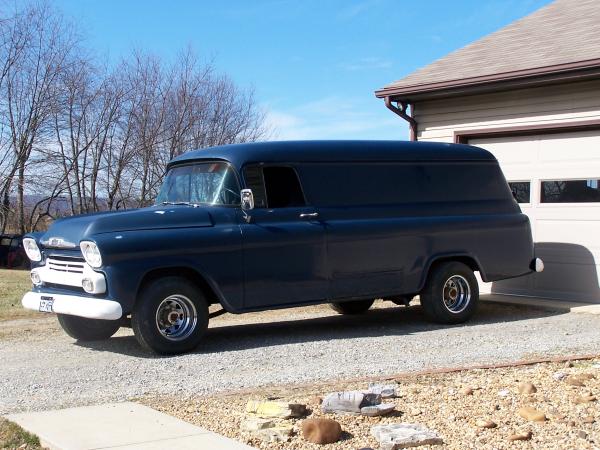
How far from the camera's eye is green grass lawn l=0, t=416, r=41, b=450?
511 cm

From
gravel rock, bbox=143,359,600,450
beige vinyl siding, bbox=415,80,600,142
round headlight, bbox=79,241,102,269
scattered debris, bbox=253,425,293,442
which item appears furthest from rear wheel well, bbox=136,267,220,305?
beige vinyl siding, bbox=415,80,600,142

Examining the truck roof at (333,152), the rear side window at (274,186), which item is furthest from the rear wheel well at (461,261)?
the rear side window at (274,186)

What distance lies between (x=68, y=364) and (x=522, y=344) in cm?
457

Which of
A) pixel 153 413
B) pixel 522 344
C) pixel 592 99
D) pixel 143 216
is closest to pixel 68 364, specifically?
pixel 143 216

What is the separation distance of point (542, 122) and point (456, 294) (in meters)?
3.32

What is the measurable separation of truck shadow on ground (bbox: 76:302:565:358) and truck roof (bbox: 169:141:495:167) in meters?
1.98

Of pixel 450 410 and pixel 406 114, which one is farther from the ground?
pixel 406 114

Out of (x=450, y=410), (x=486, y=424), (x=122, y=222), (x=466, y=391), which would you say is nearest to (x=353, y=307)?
(x=122, y=222)

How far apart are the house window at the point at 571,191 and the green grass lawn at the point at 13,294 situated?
774 cm

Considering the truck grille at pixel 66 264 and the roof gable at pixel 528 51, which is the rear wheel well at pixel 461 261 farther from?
the truck grille at pixel 66 264

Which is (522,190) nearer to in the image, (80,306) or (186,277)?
(186,277)

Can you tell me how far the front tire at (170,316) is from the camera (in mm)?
7996

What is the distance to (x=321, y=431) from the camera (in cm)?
509

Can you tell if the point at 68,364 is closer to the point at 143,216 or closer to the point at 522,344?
the point at 143,216
